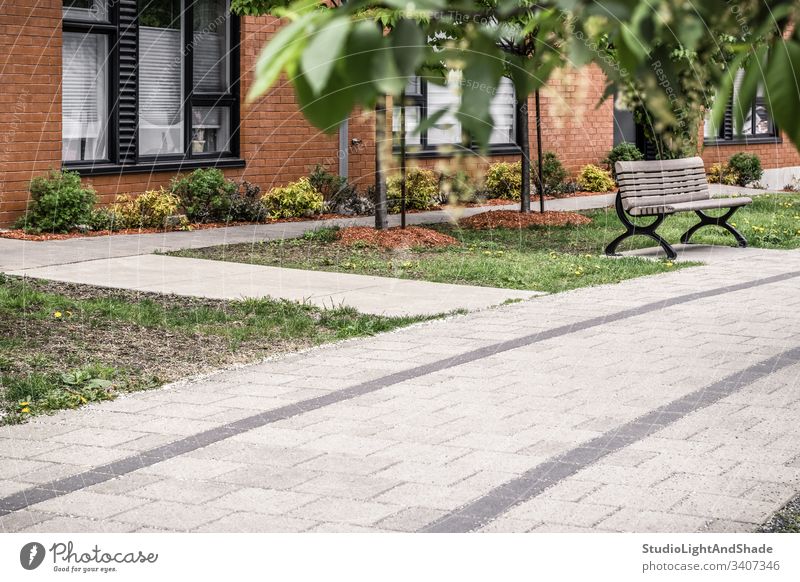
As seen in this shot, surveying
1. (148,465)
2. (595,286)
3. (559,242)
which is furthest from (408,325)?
(559,242)

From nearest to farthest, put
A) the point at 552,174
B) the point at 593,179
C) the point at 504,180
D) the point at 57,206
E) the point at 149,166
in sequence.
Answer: the point at 57,206, the point at 149,166, the point at 504,180, the point at 552,174, the point at 593,179

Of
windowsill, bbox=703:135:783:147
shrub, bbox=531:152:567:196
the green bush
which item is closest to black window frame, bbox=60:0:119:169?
the green bush

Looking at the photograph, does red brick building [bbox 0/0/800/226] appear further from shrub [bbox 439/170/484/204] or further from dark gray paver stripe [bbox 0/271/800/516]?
dark gray paver stripe [bbox 0/271/800/516]

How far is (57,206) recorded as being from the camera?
13.0 metres

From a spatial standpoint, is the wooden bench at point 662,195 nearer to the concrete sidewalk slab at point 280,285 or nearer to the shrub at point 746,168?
the concrete sidewalk slab at point 280,285

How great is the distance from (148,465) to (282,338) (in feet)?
9.33

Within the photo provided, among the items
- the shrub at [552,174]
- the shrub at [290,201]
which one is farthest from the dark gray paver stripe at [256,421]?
the shrub at [552,174]

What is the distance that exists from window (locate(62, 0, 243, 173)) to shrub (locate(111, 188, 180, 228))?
2.21 feet

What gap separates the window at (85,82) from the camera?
560 inches

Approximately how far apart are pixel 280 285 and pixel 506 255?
3008 mm

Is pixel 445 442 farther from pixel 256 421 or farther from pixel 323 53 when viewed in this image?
pixel 323 53

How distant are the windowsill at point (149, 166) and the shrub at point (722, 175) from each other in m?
12.0

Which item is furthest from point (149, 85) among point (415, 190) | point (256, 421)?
point (256, 421)

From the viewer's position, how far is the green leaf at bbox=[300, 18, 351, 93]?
1.33 meters
